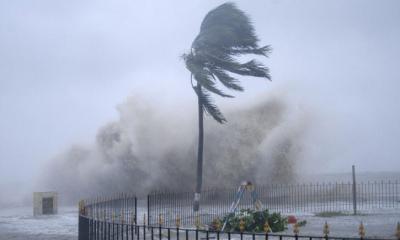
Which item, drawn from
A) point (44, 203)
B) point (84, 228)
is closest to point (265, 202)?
point (44, 203)

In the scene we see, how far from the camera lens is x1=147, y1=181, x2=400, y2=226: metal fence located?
20531 mm

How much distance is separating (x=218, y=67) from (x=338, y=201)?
31.7 feet

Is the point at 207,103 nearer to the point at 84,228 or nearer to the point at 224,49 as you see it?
the point at 224,49

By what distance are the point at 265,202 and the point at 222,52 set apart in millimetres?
7449

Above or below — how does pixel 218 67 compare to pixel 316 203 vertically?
above

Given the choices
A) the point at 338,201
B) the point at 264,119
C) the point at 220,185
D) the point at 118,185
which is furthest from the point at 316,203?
the point at 118,185

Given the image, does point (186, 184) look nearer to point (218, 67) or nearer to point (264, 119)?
point (264, 119)

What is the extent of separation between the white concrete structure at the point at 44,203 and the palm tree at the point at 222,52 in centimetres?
836

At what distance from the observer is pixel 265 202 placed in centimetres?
2658

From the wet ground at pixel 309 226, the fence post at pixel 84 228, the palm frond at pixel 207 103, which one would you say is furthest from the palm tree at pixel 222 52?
the fence post at pixel 84 228

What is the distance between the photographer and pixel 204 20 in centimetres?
2773

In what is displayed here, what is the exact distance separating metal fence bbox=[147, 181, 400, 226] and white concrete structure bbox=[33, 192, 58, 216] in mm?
8992

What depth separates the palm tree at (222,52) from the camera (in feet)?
87.7

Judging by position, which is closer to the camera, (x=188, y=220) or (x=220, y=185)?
(x=188, y=220)
